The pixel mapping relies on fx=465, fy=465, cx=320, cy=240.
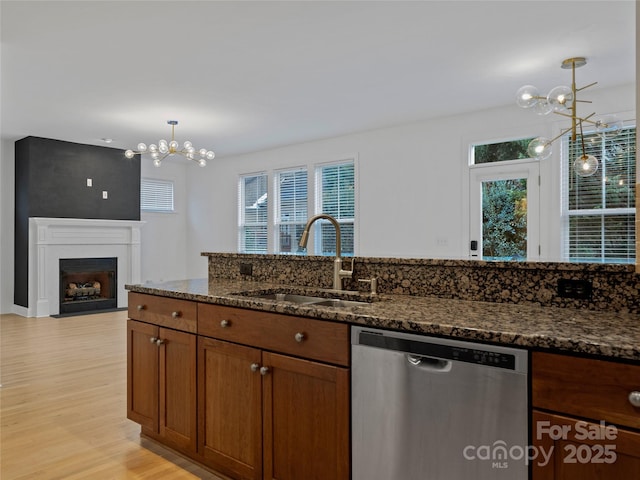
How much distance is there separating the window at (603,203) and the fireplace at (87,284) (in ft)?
22.0

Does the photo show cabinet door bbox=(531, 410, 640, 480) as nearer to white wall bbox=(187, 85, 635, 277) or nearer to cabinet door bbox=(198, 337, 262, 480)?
cabinet door bbox=(198, 337, 262, 480)

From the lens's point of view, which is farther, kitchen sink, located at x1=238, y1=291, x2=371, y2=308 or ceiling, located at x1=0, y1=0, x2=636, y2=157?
ceiling, located at x1=0, y1=0, x2=636, y2=157

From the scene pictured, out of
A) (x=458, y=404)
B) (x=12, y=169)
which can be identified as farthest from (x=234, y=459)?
(x=12, y=169)

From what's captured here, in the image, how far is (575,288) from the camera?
169 centimetres

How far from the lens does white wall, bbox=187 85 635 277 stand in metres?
5.13

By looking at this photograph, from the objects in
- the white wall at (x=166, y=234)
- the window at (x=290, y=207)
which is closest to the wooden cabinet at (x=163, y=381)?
the window at (x=290, y=207)

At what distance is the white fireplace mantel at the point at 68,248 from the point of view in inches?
271

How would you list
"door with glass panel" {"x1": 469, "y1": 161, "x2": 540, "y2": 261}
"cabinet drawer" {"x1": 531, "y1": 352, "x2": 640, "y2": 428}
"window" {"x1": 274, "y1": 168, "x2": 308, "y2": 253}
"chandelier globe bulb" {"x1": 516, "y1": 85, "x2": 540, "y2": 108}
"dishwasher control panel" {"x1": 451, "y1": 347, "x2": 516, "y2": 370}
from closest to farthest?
"cabinet drawer" {"x1": 531, "y1": 352, "x2": 640, "y2": 428}, "dishwasher control panel" {"x1": 451, "y1": 347, "x2": 516, "y2": 370}, "chandelier globe bulb" {"x1": 516, "y1": 85, "x2": 540, "y2": 108}, "door with glass panel" {"x1": 469, "y1": 161, "x2": 540, "y2": 261}, "window" {"x1": 274, "y1": 168, "x2": 308, "y2": 253}

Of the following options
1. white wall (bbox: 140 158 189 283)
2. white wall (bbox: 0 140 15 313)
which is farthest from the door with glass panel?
white wall (bbox: 0 140 15 313)

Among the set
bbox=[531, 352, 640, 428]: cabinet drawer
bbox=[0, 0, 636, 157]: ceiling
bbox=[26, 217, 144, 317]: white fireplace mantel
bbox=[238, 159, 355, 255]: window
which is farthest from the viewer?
bbox=[238, 159, 355, 255]: window

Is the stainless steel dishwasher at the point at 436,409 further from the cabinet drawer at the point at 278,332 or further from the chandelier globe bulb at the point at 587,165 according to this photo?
the chandelier globe bulb at the point at 587,165

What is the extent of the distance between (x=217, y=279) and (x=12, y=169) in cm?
611

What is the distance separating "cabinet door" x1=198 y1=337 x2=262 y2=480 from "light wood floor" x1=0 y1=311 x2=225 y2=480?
0.21 meters

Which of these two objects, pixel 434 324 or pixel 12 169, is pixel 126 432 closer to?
pixel 434 324
